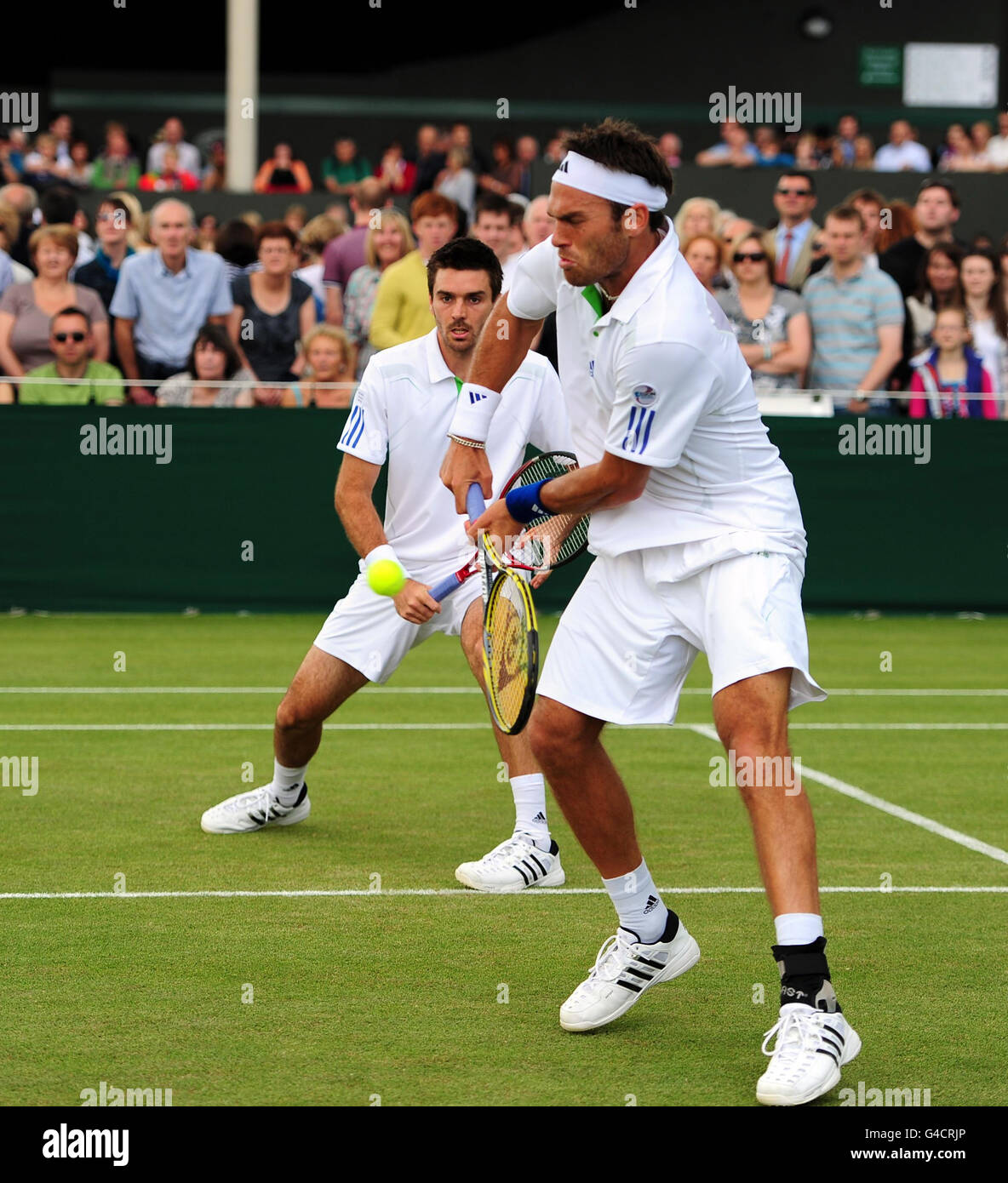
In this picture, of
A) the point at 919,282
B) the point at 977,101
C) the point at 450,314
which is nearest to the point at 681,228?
the point at 919,282

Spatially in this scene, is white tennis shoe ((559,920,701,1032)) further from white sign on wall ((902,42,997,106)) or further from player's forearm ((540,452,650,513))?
white sign on wall ((902,42,997,106))

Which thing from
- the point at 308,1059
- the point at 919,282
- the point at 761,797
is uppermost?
the point at 919,282

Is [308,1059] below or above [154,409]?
below

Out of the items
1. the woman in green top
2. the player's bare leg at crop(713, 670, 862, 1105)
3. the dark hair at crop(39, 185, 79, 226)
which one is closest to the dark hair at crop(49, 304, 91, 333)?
the dark hair at crop(39, 185, 79, 226)

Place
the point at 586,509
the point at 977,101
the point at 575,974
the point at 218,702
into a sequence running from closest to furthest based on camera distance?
the point at 586,509 → the point at 575,974 → the point at 218,702 → the point at 977,101

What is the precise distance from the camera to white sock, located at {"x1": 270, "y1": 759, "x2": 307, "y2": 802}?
277 inches

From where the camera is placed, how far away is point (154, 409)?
1279cm

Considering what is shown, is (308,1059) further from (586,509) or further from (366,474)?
(366,474)

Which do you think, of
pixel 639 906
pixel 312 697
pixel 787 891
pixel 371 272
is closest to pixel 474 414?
pixel 639 906

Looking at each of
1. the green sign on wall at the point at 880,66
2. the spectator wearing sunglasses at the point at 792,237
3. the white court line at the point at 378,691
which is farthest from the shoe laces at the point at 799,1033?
the green sign on wall at the point at 880,66

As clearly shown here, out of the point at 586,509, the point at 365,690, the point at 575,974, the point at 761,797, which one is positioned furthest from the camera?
the point at 365,690

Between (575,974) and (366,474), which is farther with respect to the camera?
(366,474)

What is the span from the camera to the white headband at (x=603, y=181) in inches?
178

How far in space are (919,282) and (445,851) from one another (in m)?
8.11
